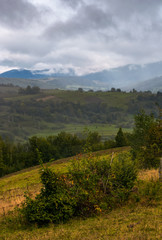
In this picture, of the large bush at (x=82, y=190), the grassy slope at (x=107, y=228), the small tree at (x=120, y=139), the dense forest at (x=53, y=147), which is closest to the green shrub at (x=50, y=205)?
the large bush at (x=82, y=190)

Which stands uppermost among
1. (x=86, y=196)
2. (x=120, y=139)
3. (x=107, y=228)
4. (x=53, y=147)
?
(x=86, y=196)

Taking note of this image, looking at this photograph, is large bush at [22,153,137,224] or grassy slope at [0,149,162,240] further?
large bush at [22,153,137,224]

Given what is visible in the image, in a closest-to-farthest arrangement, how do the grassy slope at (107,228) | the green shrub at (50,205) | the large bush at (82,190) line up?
the grassy slope at (107,228) < the green shrub at (50,205) < the large bush at (82,190)

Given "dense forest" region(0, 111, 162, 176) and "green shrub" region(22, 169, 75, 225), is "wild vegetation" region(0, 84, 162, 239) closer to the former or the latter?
"green shrub" region(22, 169, 75, 225)

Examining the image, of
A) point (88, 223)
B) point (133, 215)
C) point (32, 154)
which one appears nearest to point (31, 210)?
point (88, 223)

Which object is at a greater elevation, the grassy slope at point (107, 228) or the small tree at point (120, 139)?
the grassy slope at point (107, 228)

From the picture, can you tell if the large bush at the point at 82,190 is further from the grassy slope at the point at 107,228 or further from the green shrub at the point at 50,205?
the grassy slope at the point at 107,228

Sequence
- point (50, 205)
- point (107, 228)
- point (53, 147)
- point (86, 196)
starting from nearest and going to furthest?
1. point (107, 228)
2. point (50, 205)
3. point (86, 196)
4. point (53, 147)

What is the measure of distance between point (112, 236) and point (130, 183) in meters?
6.08

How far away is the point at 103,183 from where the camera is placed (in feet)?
52.2

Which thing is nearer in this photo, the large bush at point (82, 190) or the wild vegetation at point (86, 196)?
the wild vegetation at point (86, 196)

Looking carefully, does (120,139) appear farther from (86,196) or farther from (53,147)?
(86,196)

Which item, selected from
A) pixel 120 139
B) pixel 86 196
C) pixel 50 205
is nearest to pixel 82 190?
pixel 86 196

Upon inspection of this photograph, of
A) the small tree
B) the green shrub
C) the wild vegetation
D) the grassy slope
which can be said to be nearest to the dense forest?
the small tree
